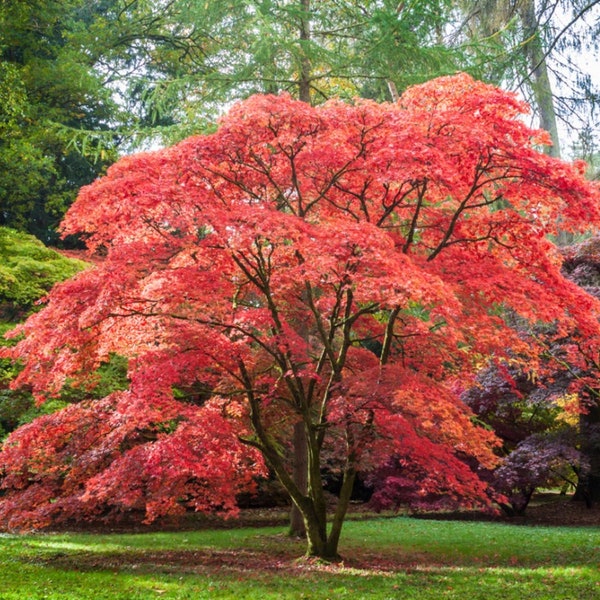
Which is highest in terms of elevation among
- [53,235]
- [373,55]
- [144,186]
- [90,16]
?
[90,16]

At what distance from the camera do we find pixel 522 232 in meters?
7.80

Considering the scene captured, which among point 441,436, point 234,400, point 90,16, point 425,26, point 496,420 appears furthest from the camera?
point 90,16

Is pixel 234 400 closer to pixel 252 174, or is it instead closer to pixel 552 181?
pixel 252 174

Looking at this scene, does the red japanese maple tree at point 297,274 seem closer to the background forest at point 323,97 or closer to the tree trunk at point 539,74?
the background forest at point 323,97

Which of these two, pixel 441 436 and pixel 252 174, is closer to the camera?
pixel 252 174

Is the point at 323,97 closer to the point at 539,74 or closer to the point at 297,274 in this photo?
the point at 539,74

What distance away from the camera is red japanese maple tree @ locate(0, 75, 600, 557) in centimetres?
689

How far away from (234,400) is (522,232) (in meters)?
4.38

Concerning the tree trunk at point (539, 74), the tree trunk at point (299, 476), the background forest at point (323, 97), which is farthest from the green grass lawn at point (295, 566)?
the tree trunk at point (539, 74)

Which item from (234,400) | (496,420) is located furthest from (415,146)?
(496,420)

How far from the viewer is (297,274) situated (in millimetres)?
6742

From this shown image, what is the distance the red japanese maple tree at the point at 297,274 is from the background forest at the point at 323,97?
161cm

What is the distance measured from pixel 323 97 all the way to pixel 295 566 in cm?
997

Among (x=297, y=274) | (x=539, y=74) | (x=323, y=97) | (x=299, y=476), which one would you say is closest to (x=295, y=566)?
(x=299, y=476)
